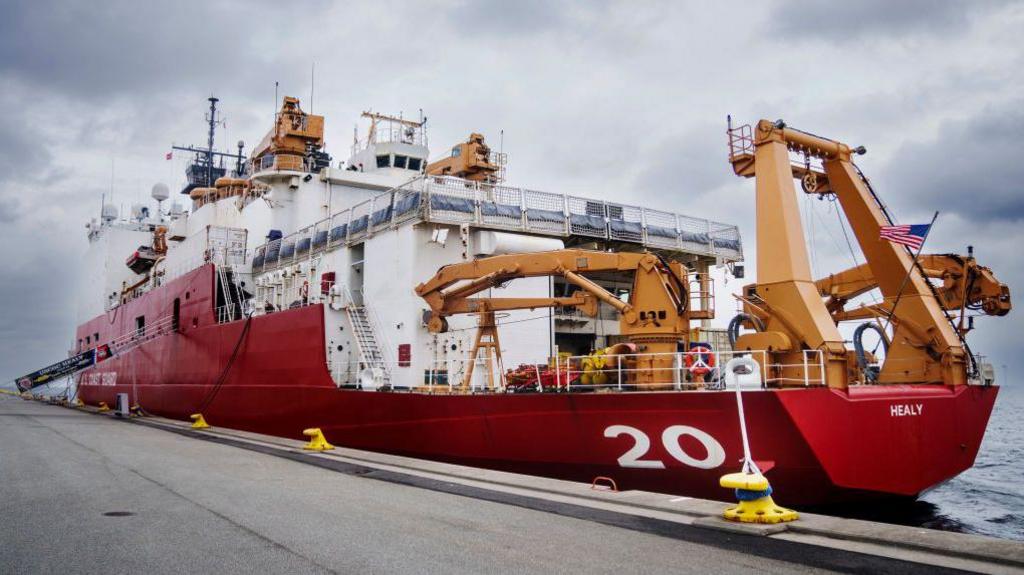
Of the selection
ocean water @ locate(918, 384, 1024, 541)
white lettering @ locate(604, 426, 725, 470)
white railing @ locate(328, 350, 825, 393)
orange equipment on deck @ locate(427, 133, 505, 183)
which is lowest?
ocean water @ locate(918, 384, 1024, 541)

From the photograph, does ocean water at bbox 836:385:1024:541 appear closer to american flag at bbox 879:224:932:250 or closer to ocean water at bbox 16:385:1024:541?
ocean water at bbox 16:385:1024:541

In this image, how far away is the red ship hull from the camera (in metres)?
10.1

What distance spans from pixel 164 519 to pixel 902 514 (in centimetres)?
1227

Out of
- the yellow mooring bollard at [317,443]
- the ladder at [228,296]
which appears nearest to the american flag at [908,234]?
the yellow mooring bollard at [317,443]

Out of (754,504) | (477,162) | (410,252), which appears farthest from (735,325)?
(477,162)

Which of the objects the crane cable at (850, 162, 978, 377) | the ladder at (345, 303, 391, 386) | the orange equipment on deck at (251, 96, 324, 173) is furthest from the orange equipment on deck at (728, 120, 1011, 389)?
the orange equipment on deck at (251, 96, 324, 173)

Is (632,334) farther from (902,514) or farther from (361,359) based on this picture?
(361,359)

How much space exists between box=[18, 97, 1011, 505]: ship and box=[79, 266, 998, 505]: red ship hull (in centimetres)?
4

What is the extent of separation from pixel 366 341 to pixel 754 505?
12.4m

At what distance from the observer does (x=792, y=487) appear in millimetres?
→ 10156

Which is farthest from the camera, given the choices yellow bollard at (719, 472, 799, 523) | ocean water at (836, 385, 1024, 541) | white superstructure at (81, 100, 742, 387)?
white superstructure at (81, 100, 742, 387)

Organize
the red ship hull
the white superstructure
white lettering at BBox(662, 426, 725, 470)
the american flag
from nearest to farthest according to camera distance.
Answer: the red ship hull
white lettering at BBox(662, 426, 725, 470)
the american flag
the white superstructure

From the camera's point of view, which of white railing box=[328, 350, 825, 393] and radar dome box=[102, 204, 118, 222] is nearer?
white railing box=[328, 350, 825, 393]

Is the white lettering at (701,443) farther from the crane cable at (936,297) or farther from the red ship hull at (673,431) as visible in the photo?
the crane cable at (936,297)
